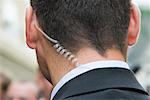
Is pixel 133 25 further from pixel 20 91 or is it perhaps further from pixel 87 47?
pixel 20 91

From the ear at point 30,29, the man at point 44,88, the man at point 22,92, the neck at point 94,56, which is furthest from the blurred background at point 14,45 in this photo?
the neck at point 94,56

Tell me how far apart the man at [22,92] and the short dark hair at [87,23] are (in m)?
3.88

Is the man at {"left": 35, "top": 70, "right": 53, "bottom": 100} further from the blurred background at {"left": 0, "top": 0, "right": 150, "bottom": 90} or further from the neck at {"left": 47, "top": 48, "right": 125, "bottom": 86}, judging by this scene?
the blurred background at {"left": 0, "top": 0, "right": 150, "bottom": 90}

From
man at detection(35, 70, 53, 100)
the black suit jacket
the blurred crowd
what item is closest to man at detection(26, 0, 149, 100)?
the black suit jacket

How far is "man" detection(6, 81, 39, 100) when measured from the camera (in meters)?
6.84

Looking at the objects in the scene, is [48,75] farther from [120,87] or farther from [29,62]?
[29,62]

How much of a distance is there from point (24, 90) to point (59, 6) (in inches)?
164

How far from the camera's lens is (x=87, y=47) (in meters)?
2.80

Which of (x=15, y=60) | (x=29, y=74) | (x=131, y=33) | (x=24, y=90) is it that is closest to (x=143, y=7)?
(x=24, y=90)

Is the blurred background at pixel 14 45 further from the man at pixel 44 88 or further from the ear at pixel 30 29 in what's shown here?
the ear at pixel 30 29

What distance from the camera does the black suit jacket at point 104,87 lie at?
2.67 m

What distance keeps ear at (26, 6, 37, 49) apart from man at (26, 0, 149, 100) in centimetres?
3

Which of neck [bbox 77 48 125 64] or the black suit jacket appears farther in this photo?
neck [bbox 77 48 125 64]

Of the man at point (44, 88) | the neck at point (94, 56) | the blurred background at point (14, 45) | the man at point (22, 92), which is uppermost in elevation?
the neck at point (94, 56)
